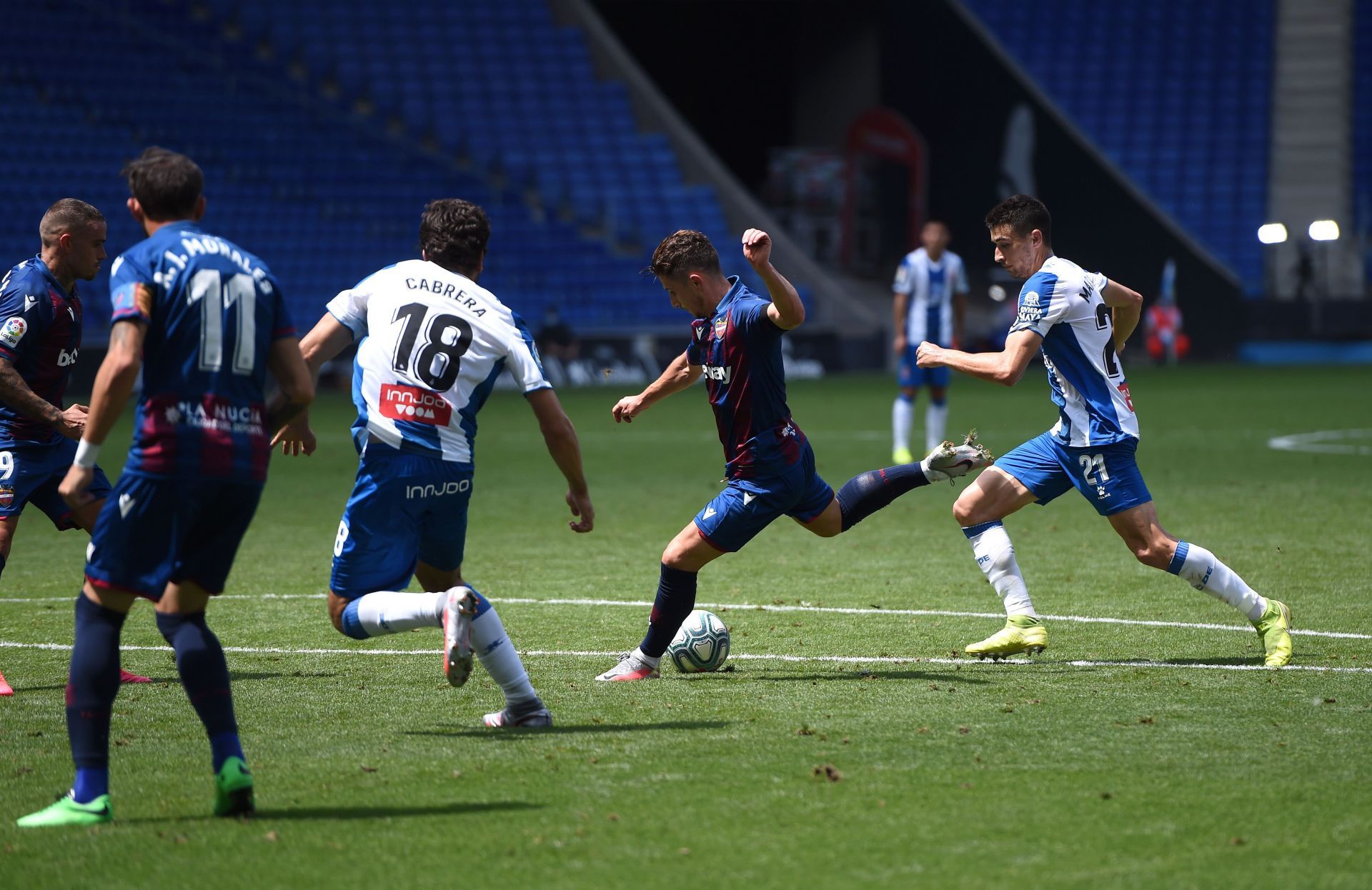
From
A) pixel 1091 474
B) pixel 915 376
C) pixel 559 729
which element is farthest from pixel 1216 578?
pixel 915 376

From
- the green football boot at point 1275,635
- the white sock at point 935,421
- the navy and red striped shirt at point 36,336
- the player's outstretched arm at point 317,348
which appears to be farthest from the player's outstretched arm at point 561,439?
the white sock at point 935,421

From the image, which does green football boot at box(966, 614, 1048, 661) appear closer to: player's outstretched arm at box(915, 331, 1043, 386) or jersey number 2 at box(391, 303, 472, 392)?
player's outstretched arm at box(915, 331, 1043, 386)

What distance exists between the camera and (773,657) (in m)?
7.26

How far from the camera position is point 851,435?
19.3m

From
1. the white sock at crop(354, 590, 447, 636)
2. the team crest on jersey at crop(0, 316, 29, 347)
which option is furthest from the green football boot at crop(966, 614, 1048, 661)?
the team crest on jersey at crop(0, 316, 29, 347)

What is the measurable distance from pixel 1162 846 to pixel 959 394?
2310 cm

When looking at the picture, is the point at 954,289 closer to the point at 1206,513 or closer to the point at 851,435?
the point at 851,435

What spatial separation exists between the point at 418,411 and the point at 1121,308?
10.9 ft

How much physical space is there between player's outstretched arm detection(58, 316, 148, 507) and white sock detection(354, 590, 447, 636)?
1.24 m

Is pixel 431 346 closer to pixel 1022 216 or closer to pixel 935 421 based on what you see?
pixel 1022 216

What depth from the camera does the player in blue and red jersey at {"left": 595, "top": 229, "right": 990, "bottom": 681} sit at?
6.55 meters

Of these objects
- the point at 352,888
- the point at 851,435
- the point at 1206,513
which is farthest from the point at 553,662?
the point at 851,435

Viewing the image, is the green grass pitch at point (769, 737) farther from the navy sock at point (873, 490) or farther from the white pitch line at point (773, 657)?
the navy sock at point (873, 490)

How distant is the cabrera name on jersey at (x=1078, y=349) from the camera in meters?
6.76
